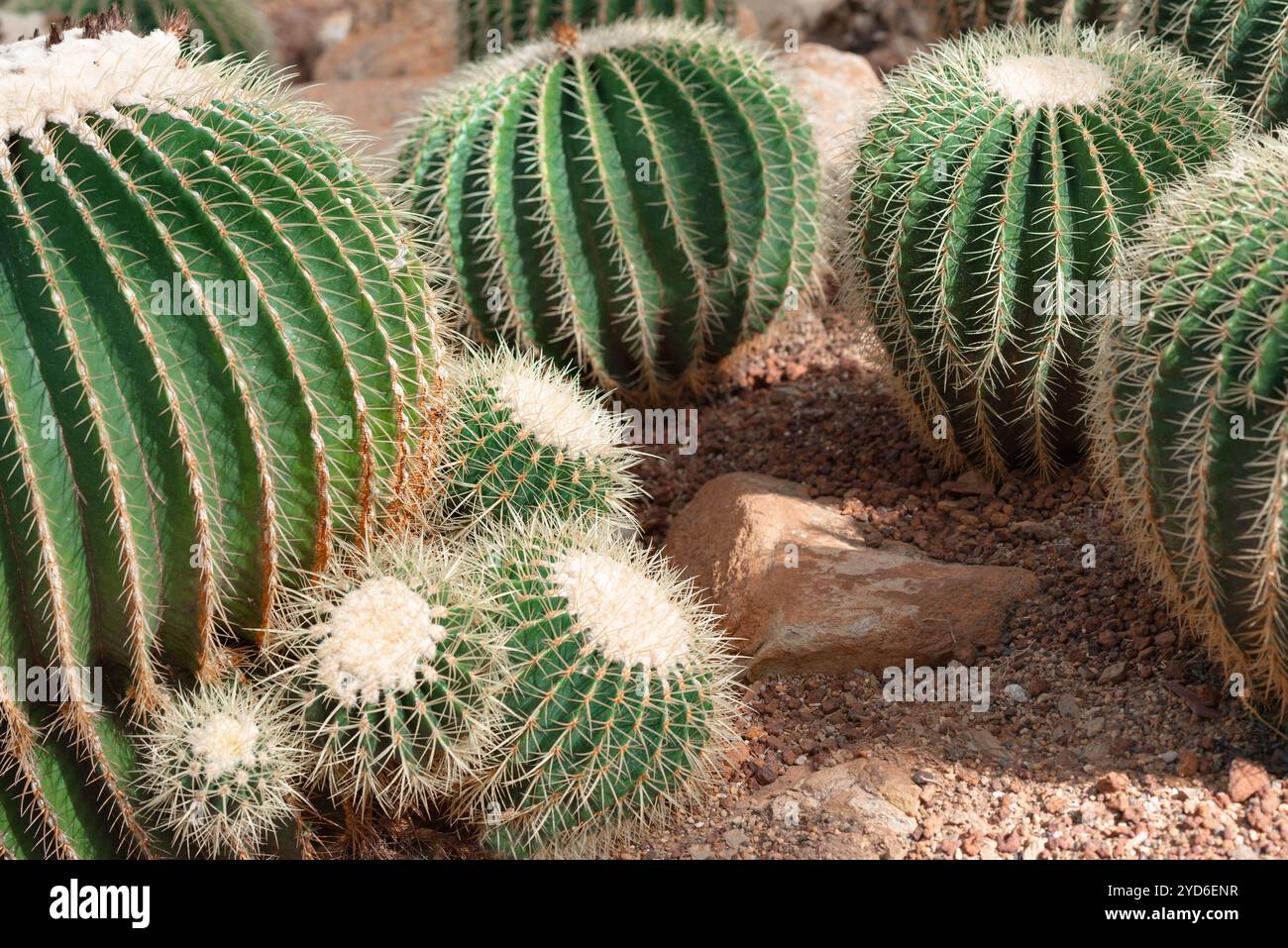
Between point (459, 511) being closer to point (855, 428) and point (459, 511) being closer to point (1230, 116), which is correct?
point (855, 428)

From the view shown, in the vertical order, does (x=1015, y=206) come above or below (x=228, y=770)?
above

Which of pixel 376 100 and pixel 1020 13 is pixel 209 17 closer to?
pixel 376 100

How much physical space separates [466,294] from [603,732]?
2178 mm

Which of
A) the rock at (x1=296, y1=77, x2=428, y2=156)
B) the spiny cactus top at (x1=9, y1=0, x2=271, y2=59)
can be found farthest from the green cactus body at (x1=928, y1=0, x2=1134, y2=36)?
the spiny cactus top at (x1=9, y1=0, x2=271, y2=59)

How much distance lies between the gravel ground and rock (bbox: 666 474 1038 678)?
2.6 inches

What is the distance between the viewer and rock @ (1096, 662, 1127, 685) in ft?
11.2

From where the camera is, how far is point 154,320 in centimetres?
296

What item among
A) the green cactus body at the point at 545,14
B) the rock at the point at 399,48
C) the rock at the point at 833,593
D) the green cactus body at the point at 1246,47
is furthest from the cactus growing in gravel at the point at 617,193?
the rock at the point at 399,48

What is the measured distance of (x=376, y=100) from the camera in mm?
7953

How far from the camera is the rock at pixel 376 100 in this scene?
753cm

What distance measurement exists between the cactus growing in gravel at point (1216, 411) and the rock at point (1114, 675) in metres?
0.27

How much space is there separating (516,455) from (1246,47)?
2636 mm

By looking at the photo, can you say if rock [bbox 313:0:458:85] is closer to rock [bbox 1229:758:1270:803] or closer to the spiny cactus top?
the spiny cactus top

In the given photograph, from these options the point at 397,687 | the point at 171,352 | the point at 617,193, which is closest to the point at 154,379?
the point at 171,352
